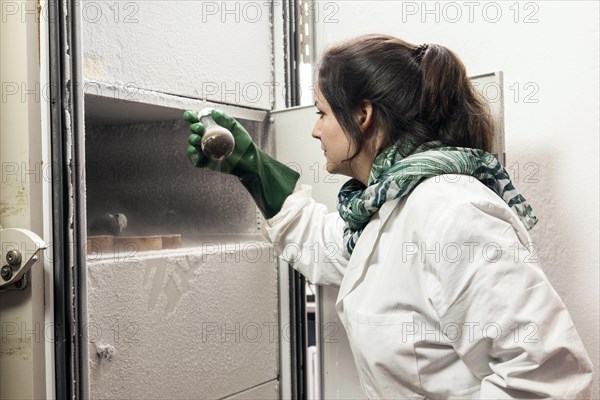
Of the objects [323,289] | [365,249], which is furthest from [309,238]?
[365,249]

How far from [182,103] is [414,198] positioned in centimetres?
60

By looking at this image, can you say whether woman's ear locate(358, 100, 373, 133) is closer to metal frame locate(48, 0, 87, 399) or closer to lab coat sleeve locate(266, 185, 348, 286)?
lab coat sleeve locate(266, 185, 348, 286)

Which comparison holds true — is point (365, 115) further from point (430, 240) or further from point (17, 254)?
point (17, 254)

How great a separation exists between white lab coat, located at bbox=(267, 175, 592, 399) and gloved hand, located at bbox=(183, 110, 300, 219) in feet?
1.00

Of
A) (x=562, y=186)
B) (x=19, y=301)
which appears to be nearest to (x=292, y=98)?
(x=562, y=186)

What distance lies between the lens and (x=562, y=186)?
1272 millimetres

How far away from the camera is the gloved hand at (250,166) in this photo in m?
1.29

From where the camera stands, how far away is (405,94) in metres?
1.16

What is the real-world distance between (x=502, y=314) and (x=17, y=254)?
811mm

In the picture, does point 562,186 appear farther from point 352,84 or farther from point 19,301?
point 19,301

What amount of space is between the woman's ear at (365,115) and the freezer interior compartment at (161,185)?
0.44 metres

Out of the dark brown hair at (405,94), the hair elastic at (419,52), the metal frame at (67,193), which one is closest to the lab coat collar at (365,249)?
the dark brown hair at (405,94)

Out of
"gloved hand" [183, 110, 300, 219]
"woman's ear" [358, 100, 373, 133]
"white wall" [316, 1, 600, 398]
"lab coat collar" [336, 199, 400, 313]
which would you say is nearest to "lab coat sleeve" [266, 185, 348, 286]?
"gloved hand" [183, 110, 300, 219]

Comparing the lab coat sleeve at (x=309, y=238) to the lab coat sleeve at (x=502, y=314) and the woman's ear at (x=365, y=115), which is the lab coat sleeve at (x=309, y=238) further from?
the lab coat sleeve at (x=502, y=314)
